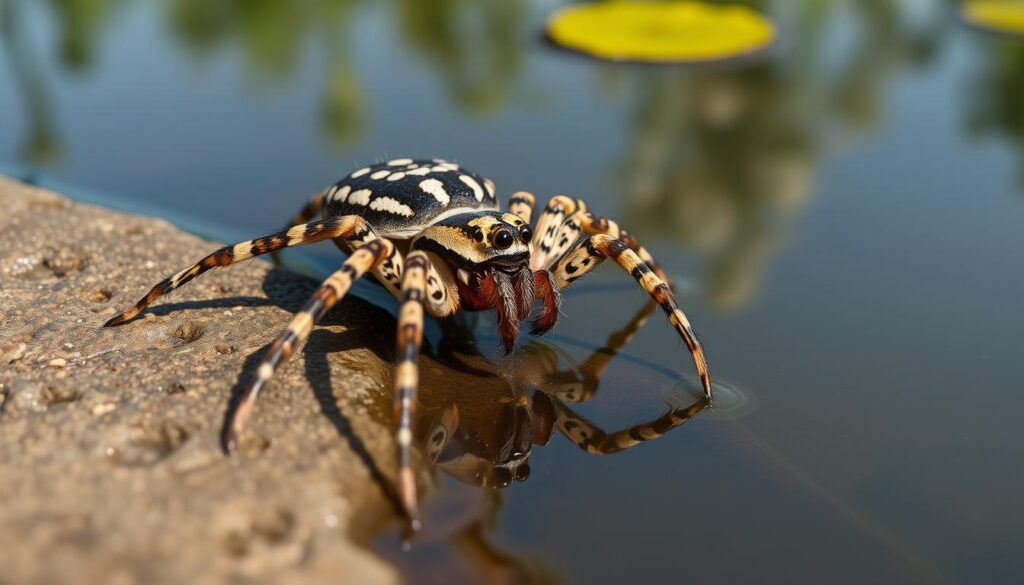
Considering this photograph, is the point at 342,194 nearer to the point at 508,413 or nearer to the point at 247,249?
the point at 247,249

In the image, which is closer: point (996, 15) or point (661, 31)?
point (661, 31)

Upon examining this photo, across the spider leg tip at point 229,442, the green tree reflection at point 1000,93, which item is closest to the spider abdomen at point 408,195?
the spider leg tip at point 229,442

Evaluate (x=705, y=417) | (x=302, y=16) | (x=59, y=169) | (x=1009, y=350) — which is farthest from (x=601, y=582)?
(x=302, y=16)

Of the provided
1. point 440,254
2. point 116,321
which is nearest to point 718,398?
point 440,254

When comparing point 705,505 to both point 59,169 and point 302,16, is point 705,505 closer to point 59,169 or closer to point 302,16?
point 59,169

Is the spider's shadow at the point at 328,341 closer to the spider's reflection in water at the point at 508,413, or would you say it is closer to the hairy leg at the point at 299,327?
the hairy leg at the point at 299,327

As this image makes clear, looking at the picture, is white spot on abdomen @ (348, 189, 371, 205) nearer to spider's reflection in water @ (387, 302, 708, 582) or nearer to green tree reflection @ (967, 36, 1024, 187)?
spider's reflection in water @ (387, 302, 708, 582)
